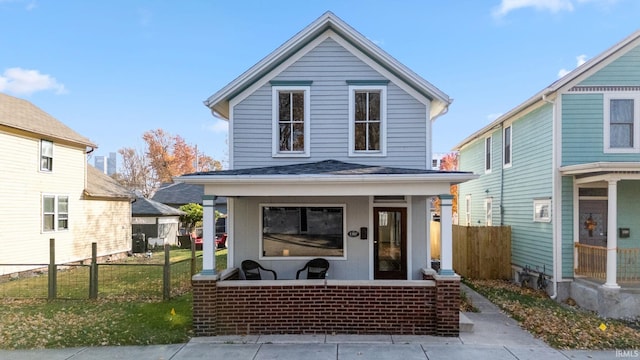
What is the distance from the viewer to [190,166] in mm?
42219

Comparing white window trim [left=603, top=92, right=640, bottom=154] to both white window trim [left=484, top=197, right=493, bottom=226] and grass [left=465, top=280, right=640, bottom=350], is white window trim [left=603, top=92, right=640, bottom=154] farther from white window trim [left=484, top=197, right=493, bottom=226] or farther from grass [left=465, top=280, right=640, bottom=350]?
white window trim [left=484, top=197, right=493, bottom=226]

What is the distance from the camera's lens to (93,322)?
7.55m

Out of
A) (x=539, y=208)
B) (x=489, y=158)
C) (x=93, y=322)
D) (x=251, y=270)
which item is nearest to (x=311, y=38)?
(x=251, y=270)

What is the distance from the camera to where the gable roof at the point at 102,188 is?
16656 mm

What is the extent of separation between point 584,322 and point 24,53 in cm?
2334

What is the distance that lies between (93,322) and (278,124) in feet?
19.1

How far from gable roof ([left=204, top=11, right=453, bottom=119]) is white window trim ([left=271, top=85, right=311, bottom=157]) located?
608mm

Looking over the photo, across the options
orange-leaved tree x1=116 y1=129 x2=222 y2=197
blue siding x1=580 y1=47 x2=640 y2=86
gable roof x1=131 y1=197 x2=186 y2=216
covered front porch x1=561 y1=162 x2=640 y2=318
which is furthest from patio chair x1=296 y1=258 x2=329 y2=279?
orange-leaved tree x1=116 y1=129 x2=222 y2=197

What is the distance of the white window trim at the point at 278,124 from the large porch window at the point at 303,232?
1311mm

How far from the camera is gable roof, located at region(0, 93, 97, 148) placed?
12850mm

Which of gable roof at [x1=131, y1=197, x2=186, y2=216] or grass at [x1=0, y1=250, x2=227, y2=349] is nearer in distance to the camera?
grass at [x1=0, y1=250, x2=227, y2=349]

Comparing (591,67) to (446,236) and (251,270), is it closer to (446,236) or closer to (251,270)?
(446,236)

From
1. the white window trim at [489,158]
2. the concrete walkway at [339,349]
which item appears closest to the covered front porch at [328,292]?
the concrete walkway at [339,349]

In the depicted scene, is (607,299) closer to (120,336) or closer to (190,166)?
(120,336)
